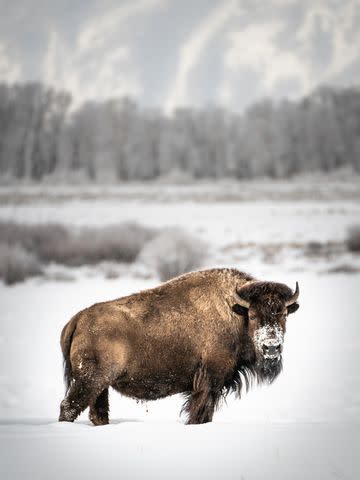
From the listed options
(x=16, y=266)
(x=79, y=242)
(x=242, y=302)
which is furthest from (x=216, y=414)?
(x=79, y=242)

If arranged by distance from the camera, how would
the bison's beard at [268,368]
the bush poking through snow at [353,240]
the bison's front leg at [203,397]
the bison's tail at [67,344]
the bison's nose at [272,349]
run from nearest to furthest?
the bison's nose at [272,349] < the bison's beard at [268,368] < the bison's front leg at [203,397] < the bison's tail at [67,344] < the bush poking through snow at [353,240]

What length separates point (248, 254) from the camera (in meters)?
19.7

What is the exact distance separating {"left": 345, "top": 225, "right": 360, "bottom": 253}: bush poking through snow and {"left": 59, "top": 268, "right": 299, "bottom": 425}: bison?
16.2 metres

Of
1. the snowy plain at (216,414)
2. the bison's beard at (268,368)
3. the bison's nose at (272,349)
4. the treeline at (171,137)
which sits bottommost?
the snowy plain at (216,414)

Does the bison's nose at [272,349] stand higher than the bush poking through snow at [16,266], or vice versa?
the bison's nose at [272,349]

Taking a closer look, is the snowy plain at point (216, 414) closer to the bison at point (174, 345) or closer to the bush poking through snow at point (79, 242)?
the bison at point (174, 345)

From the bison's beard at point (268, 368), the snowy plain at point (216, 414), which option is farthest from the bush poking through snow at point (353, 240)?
the bison's beard at point (268, 368)

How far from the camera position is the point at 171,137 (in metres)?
47.1

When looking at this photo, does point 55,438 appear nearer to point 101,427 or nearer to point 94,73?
point 101,427

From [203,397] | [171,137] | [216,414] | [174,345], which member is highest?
[171,137]

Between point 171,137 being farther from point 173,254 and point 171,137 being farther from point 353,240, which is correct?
point 173,254

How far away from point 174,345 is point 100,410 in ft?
2.60

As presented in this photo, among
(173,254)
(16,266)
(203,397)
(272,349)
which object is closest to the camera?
(272,349)

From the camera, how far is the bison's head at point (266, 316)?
455cm
